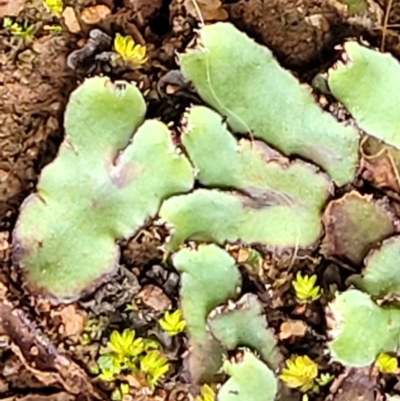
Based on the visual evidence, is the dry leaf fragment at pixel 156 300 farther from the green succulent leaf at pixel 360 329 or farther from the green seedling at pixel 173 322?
the green succulent leaf at pixel 360 329

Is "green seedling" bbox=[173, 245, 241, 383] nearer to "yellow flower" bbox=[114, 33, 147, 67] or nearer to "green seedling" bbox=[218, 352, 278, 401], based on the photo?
"green seedling" bbox=[218, 352, 278, 401]

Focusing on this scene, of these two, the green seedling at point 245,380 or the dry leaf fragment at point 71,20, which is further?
the dry leaf fragment at point 71,20

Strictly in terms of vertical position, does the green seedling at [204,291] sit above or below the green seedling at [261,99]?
below

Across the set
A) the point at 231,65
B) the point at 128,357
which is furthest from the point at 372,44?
the point at 128,357

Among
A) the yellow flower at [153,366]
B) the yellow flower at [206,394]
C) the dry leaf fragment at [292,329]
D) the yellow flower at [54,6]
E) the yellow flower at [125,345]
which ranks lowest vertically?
the yellow flower at [206,394]

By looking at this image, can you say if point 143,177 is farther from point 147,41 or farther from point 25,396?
point 25,396

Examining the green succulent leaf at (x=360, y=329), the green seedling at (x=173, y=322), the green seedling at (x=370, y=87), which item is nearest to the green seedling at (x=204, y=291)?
the green seedling at (x=173, y=322)

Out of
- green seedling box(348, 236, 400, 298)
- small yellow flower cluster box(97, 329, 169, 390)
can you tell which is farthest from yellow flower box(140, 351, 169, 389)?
green seedling box(348, 236, 400, 298)
